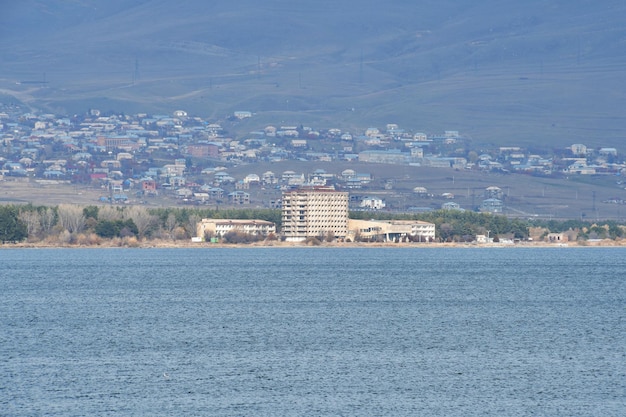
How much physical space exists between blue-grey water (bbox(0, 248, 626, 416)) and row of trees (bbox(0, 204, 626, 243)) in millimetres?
43949

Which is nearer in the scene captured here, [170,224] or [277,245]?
[170,224]

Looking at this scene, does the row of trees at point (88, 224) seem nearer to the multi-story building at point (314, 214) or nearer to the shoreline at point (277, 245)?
the shoreline at point (277, 245)

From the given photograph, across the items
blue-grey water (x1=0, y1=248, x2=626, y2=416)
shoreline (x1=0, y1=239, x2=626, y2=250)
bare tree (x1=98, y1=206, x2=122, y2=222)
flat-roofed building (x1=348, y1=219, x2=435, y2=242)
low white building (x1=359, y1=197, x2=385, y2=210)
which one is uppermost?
low white building (x1=359, y1=197, x2=385, y2=210)

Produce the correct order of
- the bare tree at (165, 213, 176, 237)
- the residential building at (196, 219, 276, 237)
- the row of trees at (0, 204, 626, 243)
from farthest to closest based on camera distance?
the residential building at (196, 219, 276, 237) < the bare tree at (165, 213, 176, 237) < the row of trees at (0, 204, 626, 243)

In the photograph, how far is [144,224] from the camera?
5010 inches

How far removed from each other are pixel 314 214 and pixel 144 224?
18562mm

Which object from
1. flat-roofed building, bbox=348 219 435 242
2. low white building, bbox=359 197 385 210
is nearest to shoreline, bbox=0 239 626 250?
flat-roofed building, bbox=348 219 435 242

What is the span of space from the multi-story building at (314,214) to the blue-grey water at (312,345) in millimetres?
57178

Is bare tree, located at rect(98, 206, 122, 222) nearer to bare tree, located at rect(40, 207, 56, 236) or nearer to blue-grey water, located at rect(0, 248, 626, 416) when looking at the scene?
bare tree, located at rect(40, 207, 56, 236)

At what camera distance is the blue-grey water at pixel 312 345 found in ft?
103

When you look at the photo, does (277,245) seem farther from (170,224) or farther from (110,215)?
(110,215)

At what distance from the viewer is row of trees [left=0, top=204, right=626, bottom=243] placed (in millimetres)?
121375

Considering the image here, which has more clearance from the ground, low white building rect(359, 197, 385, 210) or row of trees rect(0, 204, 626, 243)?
low white building rect(359, 197, 385, 210)

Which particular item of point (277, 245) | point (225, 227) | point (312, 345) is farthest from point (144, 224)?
point (312, 345)
